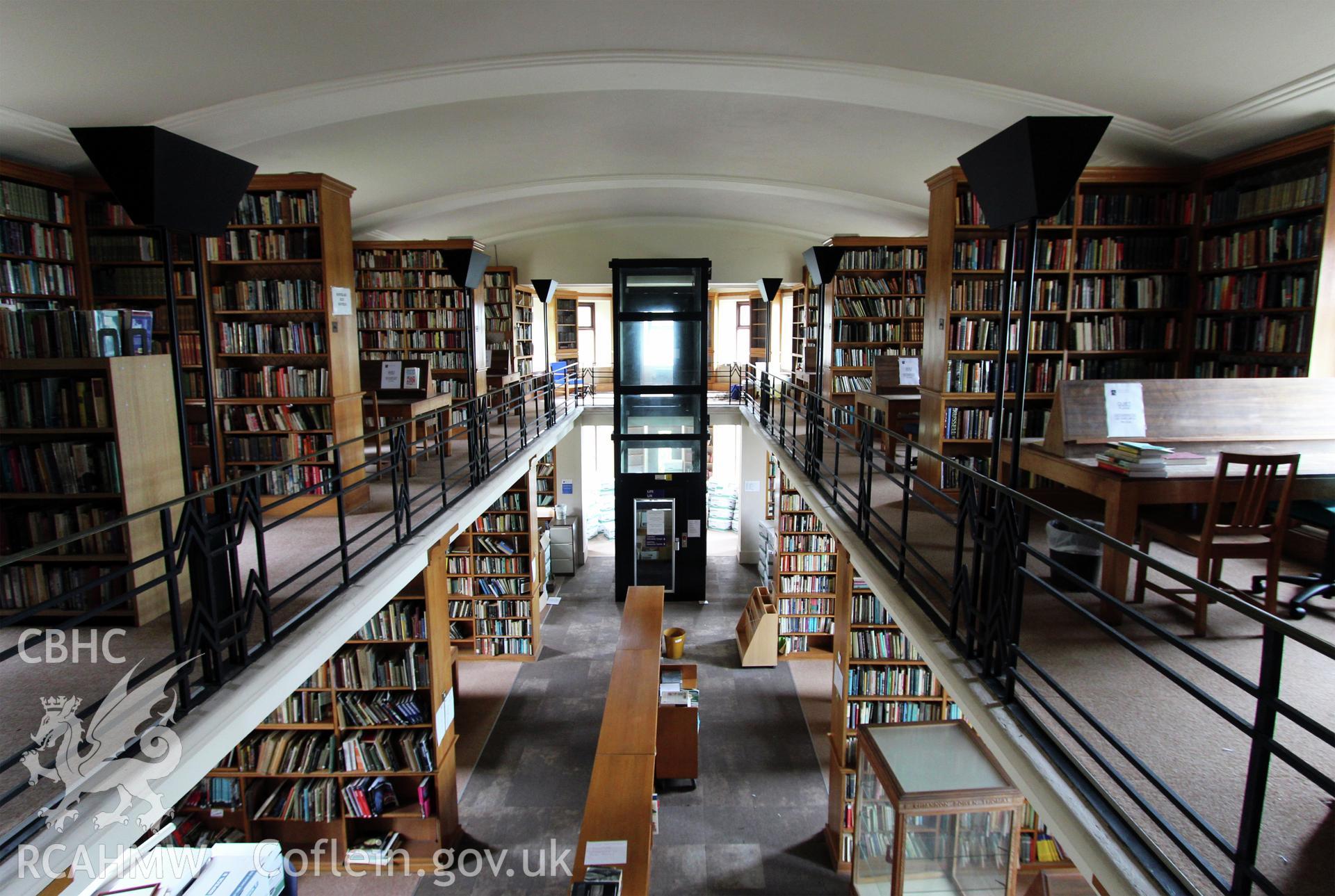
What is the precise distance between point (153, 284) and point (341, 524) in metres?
3.67

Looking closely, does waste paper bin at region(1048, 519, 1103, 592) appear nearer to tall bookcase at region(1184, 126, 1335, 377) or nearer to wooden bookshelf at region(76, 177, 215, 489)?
tall bookcase at region(1184, 126, 1335, 377)

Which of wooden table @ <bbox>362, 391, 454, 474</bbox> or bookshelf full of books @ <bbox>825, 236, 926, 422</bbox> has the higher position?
bookshelf full of books @ <bbox>825, 236, 926, 422</bbox>

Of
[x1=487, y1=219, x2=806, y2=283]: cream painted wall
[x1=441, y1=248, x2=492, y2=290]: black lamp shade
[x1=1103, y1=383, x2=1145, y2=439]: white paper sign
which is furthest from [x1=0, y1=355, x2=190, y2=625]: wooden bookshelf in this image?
[x1=487, y1=219, x2=806, y2=283]: cream painted wall

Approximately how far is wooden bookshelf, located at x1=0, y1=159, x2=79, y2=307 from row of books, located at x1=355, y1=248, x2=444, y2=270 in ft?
12.5

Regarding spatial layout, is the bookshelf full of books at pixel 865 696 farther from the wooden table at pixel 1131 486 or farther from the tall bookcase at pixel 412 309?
the tall bookcase at pixel 412 309

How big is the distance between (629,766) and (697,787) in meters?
1.90

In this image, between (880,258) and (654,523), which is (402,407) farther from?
(880,258)

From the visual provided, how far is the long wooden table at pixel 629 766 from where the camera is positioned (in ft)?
13.9

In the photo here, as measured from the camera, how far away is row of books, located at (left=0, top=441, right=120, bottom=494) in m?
3.19

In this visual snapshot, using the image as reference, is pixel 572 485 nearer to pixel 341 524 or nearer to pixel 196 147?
pixel 341 524

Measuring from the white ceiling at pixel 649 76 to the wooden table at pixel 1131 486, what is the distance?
2158mm

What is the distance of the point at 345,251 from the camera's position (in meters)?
5.52

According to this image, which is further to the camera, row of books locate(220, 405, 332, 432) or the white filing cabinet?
the white filing cabinet

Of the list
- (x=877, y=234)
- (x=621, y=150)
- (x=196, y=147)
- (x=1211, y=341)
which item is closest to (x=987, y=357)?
(x=1211, y=341)
